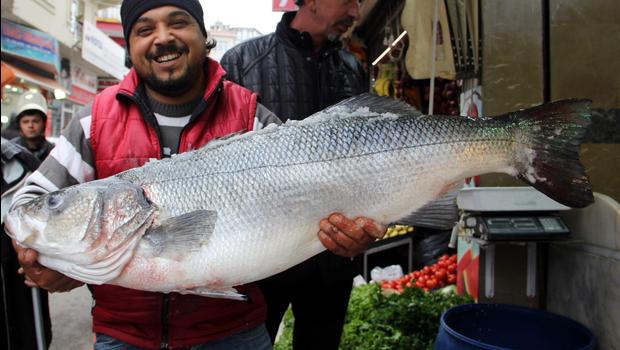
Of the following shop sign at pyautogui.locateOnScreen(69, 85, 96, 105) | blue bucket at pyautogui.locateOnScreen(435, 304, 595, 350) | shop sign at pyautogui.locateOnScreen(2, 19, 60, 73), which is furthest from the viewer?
shop sign at pyautogui.locateOnScreen(69, 85, 96, 105)

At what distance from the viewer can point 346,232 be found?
1.94 meters

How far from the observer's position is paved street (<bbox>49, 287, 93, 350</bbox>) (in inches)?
218

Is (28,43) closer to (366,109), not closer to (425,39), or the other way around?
(425,39)

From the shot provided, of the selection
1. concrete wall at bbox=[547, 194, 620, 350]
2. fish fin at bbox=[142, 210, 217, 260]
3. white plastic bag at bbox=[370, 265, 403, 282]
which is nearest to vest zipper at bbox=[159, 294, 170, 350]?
fish fin at bbox=[142, 210, 217, 260]

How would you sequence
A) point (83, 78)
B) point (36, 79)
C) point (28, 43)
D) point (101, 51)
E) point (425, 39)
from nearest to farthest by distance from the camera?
point (425, 39) → point (28, 43) → point (36, 79) → point (101, 51) → point (83, 78)

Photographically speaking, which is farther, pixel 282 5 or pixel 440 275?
pixel 440 275

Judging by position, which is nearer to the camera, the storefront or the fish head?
the fish head

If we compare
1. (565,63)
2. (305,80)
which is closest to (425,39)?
(565,63)

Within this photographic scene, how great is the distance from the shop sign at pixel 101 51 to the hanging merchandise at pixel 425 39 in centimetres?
1476

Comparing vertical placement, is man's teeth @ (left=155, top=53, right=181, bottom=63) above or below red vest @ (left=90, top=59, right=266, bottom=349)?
above

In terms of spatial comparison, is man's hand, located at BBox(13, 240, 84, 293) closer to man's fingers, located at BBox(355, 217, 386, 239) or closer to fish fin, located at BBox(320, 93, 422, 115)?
man's fingers, located at BBox(355, 217, 386, 239)

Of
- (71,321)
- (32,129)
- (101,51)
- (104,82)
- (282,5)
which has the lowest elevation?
(71,321)

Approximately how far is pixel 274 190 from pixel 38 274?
917mm

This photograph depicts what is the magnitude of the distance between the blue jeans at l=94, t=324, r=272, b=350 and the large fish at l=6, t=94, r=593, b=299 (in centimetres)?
38
